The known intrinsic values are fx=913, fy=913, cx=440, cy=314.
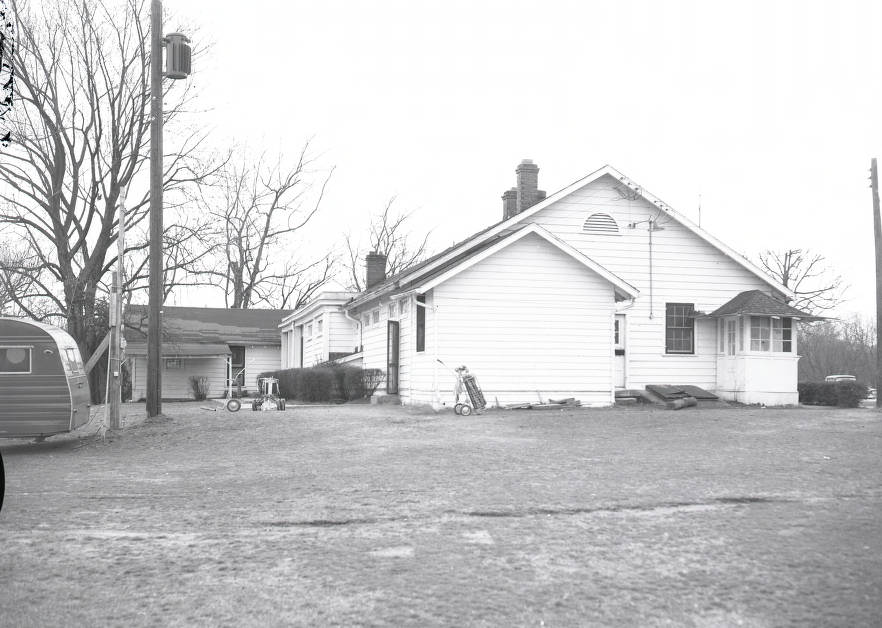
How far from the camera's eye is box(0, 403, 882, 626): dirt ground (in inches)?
210

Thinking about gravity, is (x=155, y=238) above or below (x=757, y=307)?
above

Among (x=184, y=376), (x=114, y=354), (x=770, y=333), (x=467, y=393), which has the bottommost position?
(x=184, y=376)

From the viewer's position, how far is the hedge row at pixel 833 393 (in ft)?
82.1

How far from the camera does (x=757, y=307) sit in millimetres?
23156

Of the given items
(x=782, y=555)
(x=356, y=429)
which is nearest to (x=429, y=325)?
(x=356, y=429)

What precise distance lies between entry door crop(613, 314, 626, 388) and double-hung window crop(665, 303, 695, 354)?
1279 millimetres

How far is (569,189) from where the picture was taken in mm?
23891

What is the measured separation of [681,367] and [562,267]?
16.8 ft

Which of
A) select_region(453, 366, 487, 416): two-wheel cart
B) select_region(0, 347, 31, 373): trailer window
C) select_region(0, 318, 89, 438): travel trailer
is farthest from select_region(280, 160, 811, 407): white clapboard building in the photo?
select_region(0, 347, 31, 373): trailer window

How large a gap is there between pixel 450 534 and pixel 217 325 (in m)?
36.3

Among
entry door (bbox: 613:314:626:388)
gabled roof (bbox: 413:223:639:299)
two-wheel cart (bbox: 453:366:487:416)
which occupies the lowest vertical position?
two-wheel cart (bbox: 453:366:487:416)

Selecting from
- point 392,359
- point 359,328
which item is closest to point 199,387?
point 359,328

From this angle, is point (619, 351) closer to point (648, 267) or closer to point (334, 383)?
point (648, 267)

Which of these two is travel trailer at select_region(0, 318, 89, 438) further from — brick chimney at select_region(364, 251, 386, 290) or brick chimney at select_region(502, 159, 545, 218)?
brick chimney at select_region(364, 251, 386, 290)
